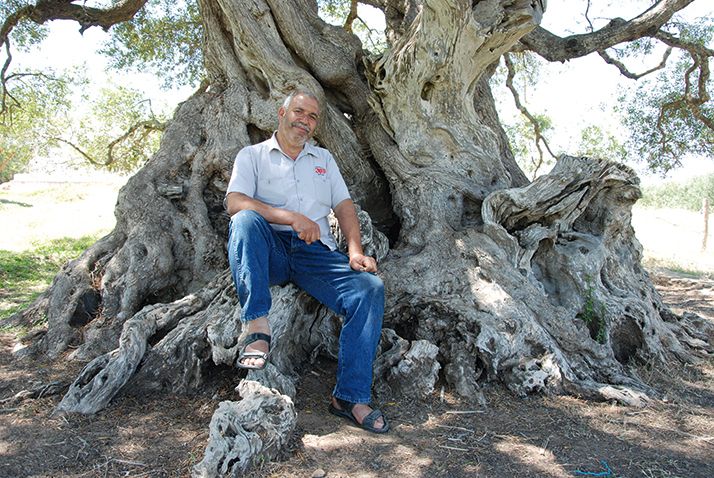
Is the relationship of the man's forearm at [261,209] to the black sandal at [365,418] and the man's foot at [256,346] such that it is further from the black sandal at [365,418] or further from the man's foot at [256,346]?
the black sandal at [365,418]

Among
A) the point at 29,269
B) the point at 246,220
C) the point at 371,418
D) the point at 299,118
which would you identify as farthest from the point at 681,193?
the point at 246,220

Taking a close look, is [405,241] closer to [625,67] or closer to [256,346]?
[256,346]

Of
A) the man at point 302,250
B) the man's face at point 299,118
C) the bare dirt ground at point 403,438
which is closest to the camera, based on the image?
the bare dirt ground at point 403,438

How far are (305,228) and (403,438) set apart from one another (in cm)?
149

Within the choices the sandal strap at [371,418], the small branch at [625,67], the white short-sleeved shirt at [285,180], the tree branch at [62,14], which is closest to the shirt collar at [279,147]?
the white short-sleeved shirt at [285,180]

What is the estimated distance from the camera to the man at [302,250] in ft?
11.5

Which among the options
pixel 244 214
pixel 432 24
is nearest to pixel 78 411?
pixel 244 214

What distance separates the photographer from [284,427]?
307cm

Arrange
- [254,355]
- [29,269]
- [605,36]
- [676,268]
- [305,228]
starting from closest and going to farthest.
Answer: [254,355] → [305,228] → [605,36] → [29,269] → [676,268]

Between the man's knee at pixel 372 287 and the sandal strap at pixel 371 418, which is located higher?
the man's knee at pixel 372 287

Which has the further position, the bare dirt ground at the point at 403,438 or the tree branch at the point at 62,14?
the tree branch at the point at 62,14

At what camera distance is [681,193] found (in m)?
39.8

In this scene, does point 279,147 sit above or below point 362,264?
above

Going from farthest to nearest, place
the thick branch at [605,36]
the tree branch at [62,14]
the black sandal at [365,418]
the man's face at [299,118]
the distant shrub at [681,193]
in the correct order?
the distant shrub at [681,193]
the tree branch at [62,14]
the thick branch at [605,36]
the man's face at [299,118]
the black sandal at [365,418]
